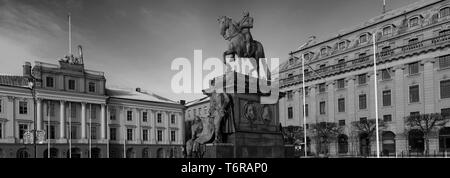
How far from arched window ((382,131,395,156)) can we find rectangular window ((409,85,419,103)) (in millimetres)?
5442

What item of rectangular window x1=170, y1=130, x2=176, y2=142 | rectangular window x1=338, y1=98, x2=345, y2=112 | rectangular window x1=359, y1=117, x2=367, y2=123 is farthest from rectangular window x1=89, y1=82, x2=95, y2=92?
rectangular window x1=359, y1=117, x2=367, y2=123

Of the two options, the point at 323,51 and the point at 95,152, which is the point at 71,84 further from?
the point at 323,51

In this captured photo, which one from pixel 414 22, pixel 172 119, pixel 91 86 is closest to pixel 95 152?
pixel 91 86

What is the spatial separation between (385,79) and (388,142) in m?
9.20

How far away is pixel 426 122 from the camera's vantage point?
156 ft

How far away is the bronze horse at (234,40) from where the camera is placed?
16688mm

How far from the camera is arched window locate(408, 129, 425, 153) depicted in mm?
51125

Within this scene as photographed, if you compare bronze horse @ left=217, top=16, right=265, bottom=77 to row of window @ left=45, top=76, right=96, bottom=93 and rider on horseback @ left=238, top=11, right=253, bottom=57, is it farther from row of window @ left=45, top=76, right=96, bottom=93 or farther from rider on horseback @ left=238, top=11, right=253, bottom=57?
row of window @ left=45, top=76, right=96, bottom=93

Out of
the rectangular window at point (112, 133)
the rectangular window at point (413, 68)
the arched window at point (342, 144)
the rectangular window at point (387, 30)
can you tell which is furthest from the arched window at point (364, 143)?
the rectangular window at point (112, 133)

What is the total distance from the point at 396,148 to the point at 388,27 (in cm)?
1888

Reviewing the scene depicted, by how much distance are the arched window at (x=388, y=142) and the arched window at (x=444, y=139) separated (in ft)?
22.4

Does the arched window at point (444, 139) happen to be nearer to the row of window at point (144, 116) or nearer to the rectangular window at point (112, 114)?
the row of window at point (144, 116)

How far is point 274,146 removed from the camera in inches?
640
